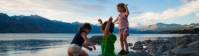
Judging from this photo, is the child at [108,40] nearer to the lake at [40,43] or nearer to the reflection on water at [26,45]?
the lake at [40,43]

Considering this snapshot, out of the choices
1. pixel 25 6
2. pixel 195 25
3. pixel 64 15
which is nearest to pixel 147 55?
pixel 195 25

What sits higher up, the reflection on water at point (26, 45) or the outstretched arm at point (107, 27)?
the outstretched arm at point (107, 27)

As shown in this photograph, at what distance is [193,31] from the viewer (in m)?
6.84

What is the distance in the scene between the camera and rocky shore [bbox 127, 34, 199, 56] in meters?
6.42

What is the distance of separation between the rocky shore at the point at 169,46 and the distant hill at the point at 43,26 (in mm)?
140

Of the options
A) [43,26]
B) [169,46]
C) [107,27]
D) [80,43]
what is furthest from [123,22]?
[43,26]

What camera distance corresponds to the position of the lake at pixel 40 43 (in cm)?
719

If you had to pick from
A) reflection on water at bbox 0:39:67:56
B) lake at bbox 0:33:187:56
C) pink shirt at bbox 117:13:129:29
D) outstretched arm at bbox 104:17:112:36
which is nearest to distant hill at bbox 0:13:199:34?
lake at bbox 0:33:187:56

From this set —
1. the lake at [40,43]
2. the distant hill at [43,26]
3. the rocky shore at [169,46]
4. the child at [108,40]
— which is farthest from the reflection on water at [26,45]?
the child at [108,40]

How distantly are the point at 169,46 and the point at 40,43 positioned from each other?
6.49 feet

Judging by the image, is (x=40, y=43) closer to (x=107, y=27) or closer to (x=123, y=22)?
(x=123, y=22)

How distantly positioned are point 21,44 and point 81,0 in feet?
4.96

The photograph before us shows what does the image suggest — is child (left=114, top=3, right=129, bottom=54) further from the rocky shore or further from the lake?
the lake

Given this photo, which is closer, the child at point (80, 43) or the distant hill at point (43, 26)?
the child at point (80, 43)
